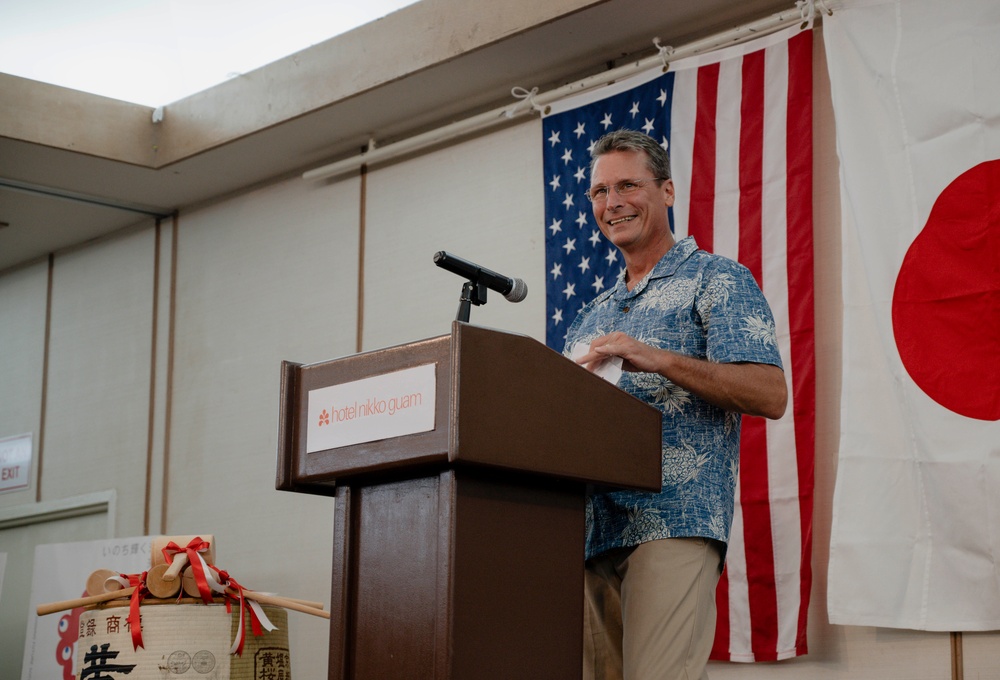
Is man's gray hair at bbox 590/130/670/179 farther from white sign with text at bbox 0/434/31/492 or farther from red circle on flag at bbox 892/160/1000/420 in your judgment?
white sign with text at bbox 0/434/31/492

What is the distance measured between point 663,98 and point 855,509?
1563 millimetres

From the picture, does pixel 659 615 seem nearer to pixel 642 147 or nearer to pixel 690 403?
pixel 690 403

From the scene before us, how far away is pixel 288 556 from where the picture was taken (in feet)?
16.4

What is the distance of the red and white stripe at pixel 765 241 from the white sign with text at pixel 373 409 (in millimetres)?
2166

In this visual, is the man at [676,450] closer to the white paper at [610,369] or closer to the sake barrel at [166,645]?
the white paper at [610,369]

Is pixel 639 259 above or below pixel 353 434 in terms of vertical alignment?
above

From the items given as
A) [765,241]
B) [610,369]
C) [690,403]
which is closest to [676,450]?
[690,403]

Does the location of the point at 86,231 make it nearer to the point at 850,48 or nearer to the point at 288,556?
the point at 288,556

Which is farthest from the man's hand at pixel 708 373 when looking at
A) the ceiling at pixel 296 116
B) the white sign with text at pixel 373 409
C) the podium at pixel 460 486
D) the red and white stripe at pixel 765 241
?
the ceiling at pixel 296 116

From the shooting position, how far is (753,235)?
373 centimetres

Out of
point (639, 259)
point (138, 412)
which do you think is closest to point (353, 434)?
point (639, 259)

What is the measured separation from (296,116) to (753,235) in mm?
2055

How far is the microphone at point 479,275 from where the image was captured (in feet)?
6.26

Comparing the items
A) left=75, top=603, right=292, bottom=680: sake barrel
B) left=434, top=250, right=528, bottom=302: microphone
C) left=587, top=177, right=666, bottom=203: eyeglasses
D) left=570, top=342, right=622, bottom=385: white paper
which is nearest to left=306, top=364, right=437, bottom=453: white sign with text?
left=434, top=250, right=528, bottom=302: microphone
